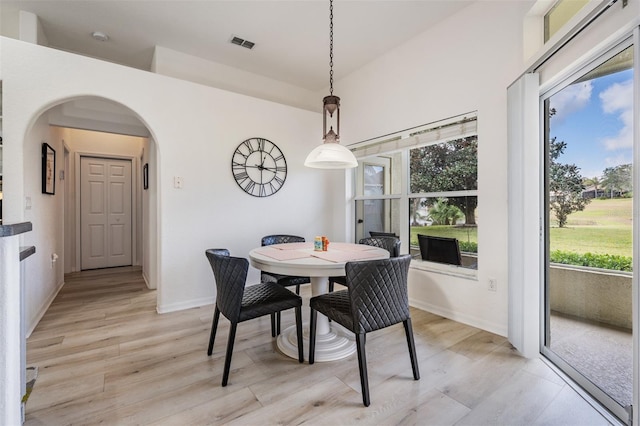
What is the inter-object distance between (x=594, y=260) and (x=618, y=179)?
522 millimetres

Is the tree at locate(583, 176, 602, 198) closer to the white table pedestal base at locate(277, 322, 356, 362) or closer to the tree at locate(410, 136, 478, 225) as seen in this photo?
the tree at locate(410, 136, 478, 225)

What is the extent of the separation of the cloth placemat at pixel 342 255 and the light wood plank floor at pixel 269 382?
2.41 feet

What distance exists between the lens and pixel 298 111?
4.06 metres

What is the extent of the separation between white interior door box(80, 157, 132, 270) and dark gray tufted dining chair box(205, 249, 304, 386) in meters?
4.33

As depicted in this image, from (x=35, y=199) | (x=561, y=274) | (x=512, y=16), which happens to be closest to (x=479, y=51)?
(x=512, y=16)

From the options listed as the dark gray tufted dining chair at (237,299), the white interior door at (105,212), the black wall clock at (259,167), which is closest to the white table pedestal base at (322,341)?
the dark gray tufted dining chair at (237,299)

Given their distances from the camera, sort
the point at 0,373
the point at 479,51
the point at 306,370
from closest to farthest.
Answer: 1. the point at 0,373
2. the point at 306,370
3. the point at 479,51

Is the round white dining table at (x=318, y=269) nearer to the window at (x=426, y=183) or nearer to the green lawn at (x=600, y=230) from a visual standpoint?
the window at (x=426, y=183)

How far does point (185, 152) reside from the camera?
3205mm

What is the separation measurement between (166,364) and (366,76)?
3.77 m

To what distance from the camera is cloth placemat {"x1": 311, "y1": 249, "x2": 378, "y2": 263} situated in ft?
6.92

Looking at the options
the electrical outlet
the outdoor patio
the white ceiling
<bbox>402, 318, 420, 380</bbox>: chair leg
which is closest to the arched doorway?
the white ceiling

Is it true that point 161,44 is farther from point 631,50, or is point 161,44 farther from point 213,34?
point 631,50

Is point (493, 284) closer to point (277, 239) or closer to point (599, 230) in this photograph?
point (599, 230)
